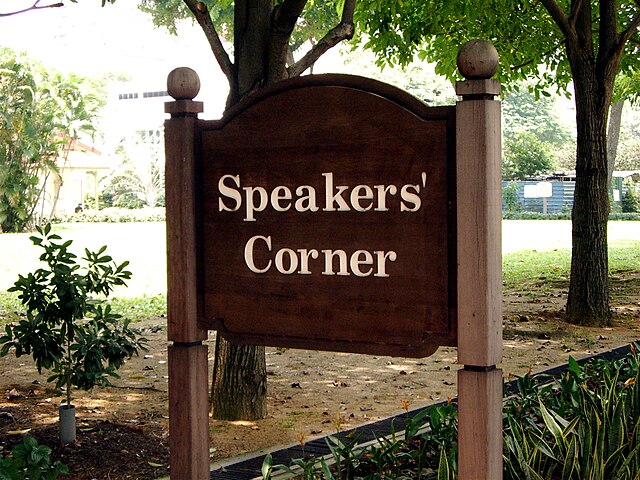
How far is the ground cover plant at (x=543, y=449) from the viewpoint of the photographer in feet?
11.6

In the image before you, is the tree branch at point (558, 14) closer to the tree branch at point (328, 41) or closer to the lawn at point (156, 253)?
the tree branch at point (328, 41)

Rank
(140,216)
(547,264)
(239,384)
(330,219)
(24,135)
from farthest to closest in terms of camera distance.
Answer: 1. (140,216)
2. (24,135)
3. (547,264)
4. (239,384)
5. (330,219)

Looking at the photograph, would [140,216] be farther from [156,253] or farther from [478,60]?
[478,60]

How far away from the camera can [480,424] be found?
2.81 meters

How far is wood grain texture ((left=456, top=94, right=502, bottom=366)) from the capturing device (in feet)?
9.00

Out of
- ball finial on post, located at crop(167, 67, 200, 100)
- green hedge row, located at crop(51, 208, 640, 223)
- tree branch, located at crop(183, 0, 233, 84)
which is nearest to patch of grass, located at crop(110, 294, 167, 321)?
tree branch, located at crop(183, 0, 233, 84)

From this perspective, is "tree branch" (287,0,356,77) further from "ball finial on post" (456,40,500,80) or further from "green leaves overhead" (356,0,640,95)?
"ball finial on post" (456,40,500,80)

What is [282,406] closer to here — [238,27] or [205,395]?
[238,27]

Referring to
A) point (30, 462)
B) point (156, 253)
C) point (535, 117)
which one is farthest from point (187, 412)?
point (535, 117)

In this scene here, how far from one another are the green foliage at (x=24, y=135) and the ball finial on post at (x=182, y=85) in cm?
2676

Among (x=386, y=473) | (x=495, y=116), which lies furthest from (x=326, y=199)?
(x=386, y=473)

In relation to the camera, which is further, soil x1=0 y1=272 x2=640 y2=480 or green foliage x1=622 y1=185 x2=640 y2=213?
green foliage x1=622 y1=185 x2=640 y2=213

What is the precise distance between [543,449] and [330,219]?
1379 mm

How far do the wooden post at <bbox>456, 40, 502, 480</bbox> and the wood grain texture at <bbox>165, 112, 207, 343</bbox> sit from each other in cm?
102
